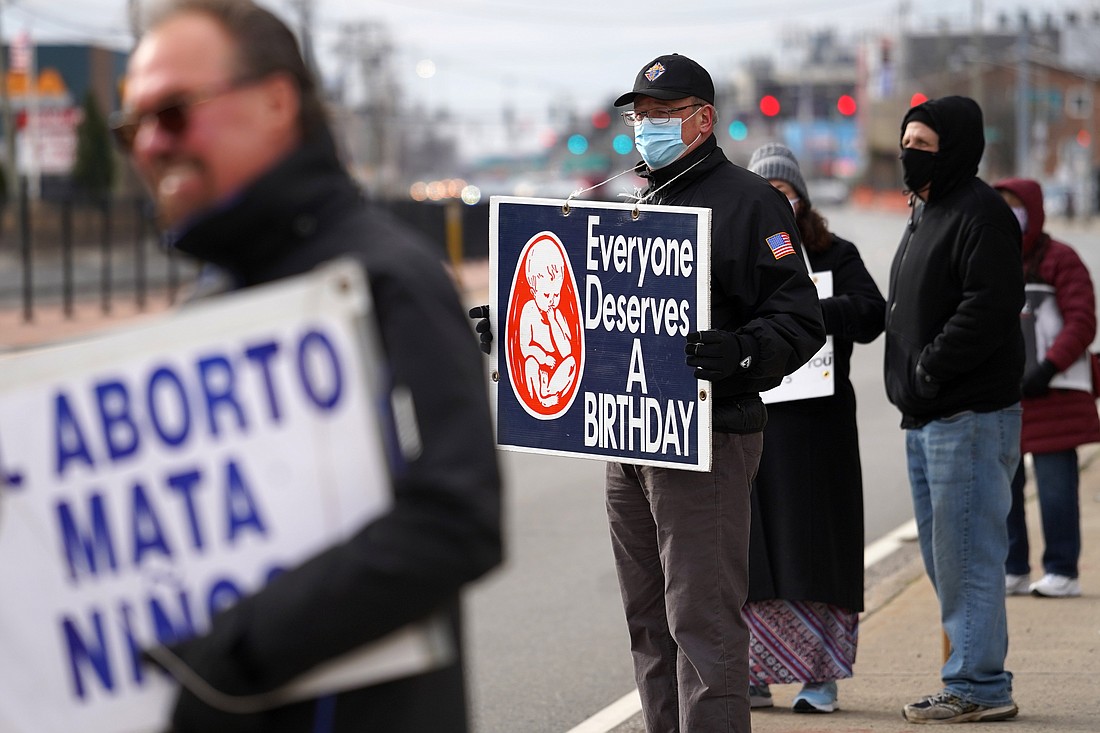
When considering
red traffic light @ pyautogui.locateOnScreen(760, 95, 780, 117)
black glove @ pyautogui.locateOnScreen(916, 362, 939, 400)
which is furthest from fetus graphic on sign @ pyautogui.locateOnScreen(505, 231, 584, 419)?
red traffic light @ pyautogui.locateOnScreen(760, 95, 780, 117)

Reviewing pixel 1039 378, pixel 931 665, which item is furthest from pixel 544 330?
pixel 1039 378

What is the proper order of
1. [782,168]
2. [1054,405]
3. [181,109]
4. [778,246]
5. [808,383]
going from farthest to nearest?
[1054,405] → [782,168] → [808,383] → [778,246] → [181,109]

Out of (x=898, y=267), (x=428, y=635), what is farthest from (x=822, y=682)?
(x=428, y=635)

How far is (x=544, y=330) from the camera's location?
15.6 ft

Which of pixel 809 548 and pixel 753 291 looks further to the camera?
pixel 809 548

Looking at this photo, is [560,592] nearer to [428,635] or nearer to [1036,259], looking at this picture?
[1036,259]

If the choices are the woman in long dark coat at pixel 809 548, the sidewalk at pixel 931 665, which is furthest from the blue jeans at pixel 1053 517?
the woman in long dark coat at pixel 809 548

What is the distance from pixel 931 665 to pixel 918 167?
7.05 feet

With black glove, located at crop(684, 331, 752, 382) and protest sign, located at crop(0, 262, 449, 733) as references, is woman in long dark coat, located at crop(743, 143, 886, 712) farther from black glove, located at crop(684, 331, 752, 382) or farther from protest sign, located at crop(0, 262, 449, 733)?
protest sign, located at crop(0, 262, 449, 733)

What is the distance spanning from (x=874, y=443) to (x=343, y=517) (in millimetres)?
11197

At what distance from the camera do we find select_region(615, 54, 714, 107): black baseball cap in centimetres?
468

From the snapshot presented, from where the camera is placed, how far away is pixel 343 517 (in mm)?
2002

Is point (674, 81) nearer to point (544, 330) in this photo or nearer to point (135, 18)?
point (544, 330)

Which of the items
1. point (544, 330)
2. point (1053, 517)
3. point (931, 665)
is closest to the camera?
point (544, 330)
